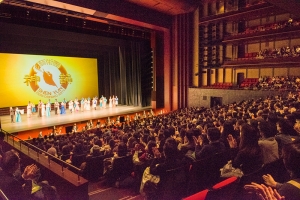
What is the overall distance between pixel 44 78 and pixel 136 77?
6283mm

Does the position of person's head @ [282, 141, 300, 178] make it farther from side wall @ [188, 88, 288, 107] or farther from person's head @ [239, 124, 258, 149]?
side wall @ [188, 88, 288, 107]

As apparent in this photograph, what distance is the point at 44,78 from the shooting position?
1592 centimetres

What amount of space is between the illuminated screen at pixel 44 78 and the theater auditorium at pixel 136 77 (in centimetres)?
6

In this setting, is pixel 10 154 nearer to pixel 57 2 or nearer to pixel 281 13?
pixel 57 2

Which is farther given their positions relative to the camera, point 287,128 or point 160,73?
point 160,73

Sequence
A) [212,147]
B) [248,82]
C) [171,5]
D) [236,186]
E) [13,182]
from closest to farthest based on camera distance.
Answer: [236,186] → [13,182] → [212,147] → [171,5] → [248,82]

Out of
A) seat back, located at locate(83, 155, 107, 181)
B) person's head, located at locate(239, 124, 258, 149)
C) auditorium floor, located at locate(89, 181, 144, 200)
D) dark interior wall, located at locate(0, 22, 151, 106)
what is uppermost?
dark interior wall, located at locate(0, 22, 151, 106)

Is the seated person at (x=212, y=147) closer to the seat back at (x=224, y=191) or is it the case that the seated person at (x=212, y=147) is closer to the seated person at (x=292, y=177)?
the seat back at (x=224, y=191)

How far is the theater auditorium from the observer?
412 cm

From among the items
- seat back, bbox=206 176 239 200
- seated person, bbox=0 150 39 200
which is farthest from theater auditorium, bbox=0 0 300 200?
seat back, bbox=206 176 239 200

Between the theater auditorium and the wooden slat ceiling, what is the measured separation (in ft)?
0.32

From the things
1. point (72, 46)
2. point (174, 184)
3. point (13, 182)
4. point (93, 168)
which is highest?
point (72, 46)

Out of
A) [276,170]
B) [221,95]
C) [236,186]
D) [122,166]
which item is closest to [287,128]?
[276,170]

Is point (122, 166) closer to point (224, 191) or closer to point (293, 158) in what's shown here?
point (224, 191)
